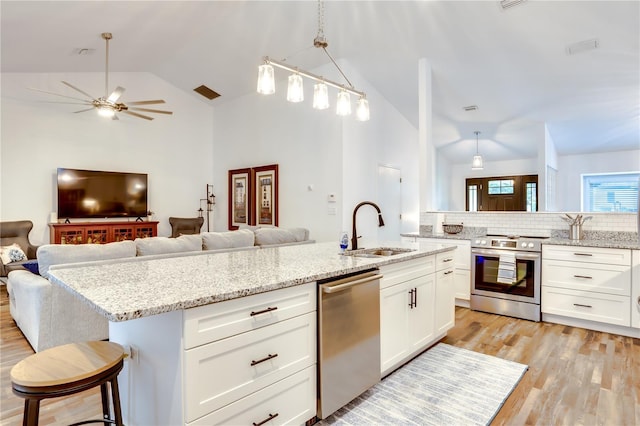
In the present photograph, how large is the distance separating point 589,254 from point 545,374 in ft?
4.93

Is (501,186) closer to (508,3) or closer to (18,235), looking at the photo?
(508,3)

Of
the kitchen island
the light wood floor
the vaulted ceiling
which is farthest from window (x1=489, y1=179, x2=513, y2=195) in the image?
the kitchen island

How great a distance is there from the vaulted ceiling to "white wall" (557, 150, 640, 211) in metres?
0.33

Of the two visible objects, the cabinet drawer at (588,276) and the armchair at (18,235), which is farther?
the armchair at (18,235)

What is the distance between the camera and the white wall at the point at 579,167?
6.98 m

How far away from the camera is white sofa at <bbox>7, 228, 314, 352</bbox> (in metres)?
2.70

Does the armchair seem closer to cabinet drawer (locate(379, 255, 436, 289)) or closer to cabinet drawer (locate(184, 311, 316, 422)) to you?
cabinet drawer (locate(184, 311, 316, 422))

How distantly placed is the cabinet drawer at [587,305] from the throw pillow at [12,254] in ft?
21.1

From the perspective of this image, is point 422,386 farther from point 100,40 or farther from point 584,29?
point 100,40

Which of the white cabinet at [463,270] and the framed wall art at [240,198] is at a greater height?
the framed wall art at [240,198]

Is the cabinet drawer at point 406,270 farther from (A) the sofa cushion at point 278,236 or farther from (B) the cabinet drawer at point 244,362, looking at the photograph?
(A) the sofa cushion at point 278,236

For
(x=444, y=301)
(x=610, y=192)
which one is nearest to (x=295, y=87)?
(x=444, y=301)

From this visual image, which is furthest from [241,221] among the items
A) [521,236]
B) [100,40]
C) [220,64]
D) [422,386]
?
[422,386]

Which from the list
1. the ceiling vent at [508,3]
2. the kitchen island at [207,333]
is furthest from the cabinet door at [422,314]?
the ceiling vent at [508,3]
